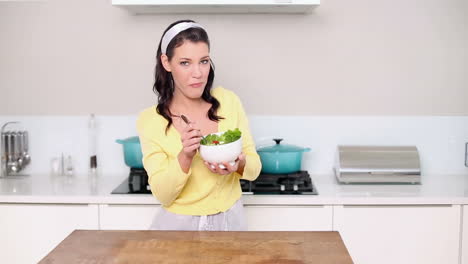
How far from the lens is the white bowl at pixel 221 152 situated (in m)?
1.86

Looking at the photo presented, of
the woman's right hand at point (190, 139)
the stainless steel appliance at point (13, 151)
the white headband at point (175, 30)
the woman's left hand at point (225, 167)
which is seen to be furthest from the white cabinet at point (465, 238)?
the stainless steel appliance at point (13, 151)

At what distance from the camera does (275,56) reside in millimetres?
3039

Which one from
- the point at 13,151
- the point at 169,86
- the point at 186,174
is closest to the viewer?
the point at 186,174

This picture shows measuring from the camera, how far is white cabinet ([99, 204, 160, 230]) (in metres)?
2.59

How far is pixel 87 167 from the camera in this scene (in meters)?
3.12

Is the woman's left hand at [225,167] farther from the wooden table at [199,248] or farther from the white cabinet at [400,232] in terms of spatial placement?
the white cabinet at [400,232]

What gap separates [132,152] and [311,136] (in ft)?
3.08

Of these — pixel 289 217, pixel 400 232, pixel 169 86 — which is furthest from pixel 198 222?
pixel 400 232

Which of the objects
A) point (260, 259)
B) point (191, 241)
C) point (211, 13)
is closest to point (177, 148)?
point (191, 241)

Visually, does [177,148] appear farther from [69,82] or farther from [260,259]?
[69,82]

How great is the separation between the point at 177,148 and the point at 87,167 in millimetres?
1200

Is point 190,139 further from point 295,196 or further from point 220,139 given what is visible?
point 295,196

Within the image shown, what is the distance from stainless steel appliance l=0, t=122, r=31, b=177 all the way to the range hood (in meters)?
0.88

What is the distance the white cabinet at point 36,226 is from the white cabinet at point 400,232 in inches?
44.8
